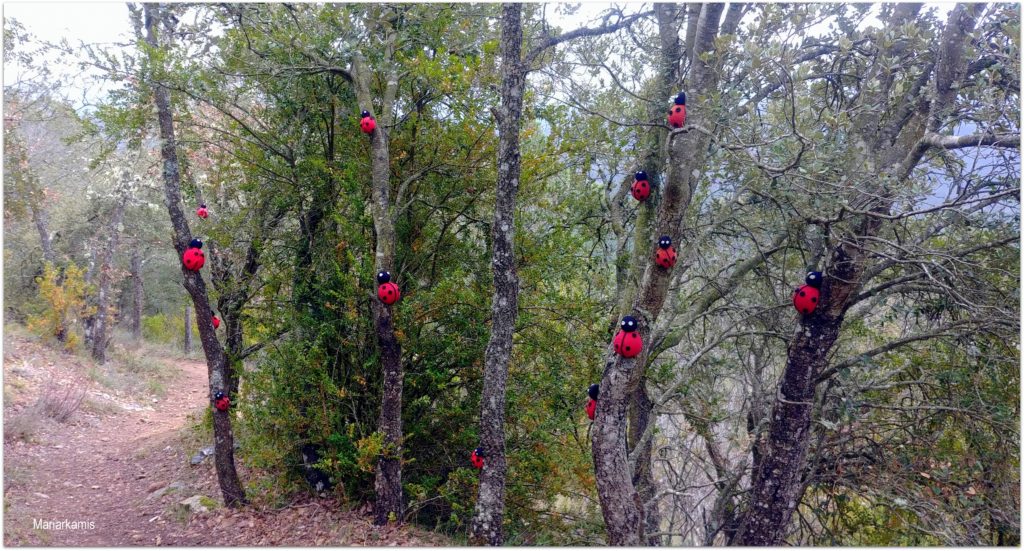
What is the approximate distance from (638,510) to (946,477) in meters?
2.81

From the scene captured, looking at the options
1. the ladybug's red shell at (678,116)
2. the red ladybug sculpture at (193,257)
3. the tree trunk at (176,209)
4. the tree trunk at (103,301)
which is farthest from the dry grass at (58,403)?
the ladybug's red shell at (678,116)

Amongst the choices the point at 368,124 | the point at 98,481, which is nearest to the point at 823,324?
the point at 368,124

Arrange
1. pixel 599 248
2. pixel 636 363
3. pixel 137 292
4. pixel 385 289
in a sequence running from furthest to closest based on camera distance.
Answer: pixel 137 292 < pixel 599 248 < pixel 385 289 < pixel 636 363

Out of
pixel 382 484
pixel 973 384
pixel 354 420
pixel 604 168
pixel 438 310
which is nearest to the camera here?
pixel 973 384

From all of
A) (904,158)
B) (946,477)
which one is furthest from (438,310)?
(946,477)

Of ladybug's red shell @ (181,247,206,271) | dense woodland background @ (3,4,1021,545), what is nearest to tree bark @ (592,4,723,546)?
dense woodland background @ (3,4,1021,545)

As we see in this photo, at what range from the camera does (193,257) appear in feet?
19.0

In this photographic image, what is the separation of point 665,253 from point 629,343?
Result: 726 mm

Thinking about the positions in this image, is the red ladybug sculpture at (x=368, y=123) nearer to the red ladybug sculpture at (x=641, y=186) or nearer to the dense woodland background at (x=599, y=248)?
the dense woodland background at (x=599, y=248)

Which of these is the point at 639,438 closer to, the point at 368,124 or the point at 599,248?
the point at 599,248

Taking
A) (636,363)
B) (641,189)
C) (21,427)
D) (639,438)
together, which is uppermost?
(641,189)

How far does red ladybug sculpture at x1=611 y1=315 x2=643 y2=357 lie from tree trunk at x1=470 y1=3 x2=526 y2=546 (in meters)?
1.01

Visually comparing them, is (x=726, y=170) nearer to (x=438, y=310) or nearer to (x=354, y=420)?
(x=438, y=310)

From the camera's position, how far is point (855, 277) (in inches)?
178
